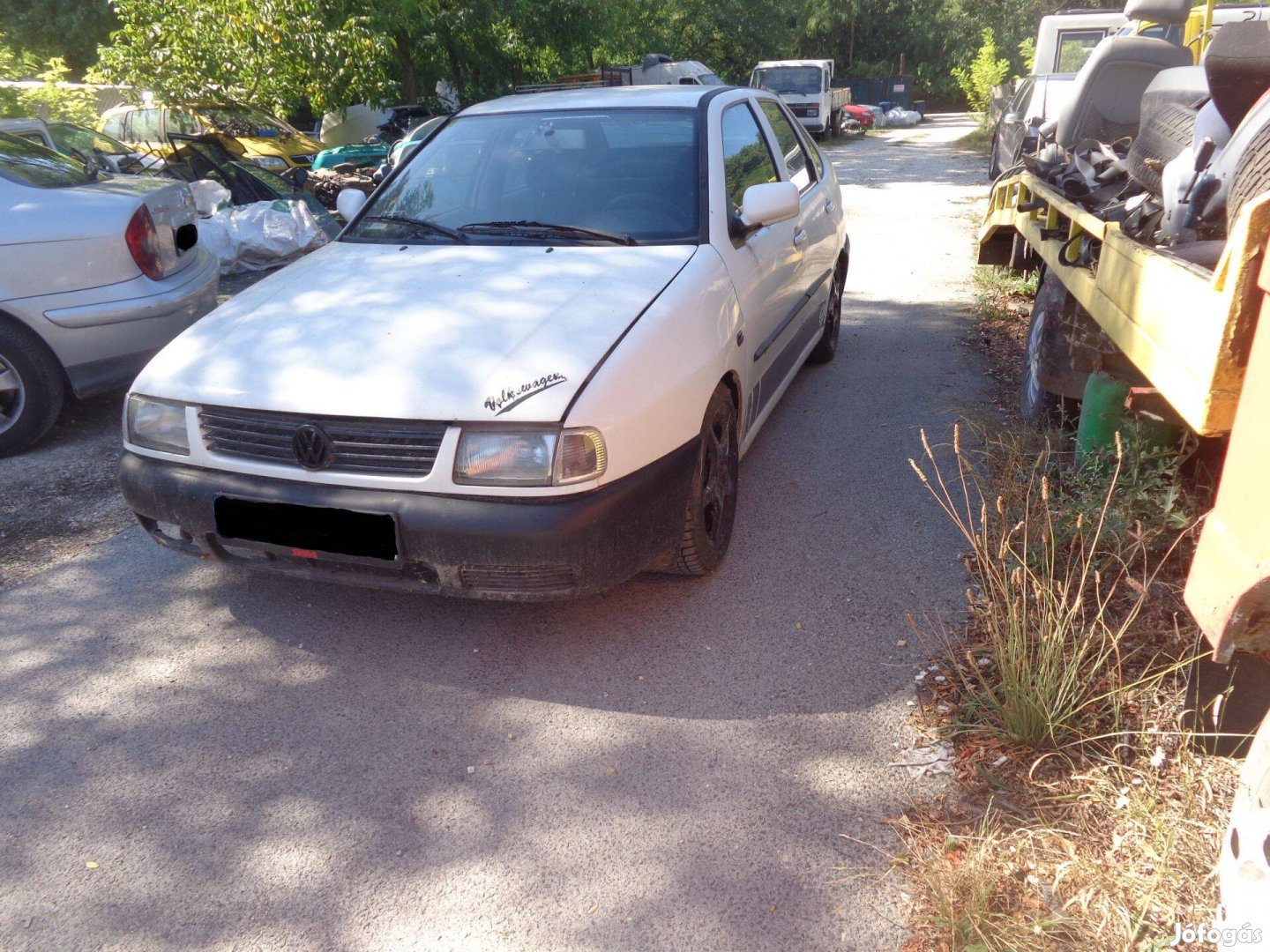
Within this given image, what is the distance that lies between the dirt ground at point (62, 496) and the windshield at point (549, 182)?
5.63ft

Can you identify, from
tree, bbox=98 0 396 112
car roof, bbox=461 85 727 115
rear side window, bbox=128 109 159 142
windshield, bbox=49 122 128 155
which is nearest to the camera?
car roof, bbox=461 85 727 115

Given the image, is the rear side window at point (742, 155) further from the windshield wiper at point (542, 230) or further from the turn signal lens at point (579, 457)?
the turn signal lens at point (579, 457)

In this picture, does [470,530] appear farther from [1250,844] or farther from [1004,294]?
[1004,294]

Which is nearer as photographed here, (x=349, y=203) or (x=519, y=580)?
(x=519, y=580)

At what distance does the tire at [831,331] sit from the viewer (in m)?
6.33

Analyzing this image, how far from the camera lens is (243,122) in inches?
549

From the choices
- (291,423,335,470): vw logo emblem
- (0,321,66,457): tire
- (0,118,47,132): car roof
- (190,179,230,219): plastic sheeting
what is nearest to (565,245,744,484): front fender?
(291,423,335,470): vw logo emblem

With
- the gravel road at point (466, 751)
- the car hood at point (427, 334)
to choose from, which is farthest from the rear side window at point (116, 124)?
the car hood at point (427, 334)

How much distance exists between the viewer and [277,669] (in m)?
3.28

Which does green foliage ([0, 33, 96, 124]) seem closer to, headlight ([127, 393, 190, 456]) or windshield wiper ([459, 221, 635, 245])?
windshield wiper ([459, 221, 635, 245])

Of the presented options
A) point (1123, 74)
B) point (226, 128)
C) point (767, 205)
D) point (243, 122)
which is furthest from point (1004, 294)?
point (243, 122)

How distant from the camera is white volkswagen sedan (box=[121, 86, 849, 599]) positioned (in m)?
2.92

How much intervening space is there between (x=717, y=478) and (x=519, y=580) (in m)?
0.97

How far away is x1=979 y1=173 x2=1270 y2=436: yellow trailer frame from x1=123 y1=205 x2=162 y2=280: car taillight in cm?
447
